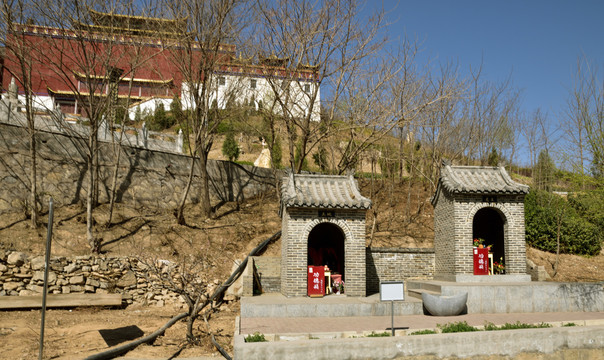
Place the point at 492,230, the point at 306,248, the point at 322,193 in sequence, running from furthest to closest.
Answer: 1. the point at 492,230
2. the point at 322,193
3. the point at 306,248

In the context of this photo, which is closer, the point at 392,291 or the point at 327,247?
the point at 392,291

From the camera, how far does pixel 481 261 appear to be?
14.7m

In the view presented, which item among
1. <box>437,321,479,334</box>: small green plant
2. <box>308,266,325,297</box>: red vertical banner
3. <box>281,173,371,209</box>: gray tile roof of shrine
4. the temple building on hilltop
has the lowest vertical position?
<box>437,321,479,334</box>: small green plant

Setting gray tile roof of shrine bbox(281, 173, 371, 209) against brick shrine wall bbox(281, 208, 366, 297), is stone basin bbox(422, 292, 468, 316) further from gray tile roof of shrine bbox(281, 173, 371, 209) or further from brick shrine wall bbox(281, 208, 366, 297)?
gray tile roof of shrine bbox(281, 173, 371, 209)

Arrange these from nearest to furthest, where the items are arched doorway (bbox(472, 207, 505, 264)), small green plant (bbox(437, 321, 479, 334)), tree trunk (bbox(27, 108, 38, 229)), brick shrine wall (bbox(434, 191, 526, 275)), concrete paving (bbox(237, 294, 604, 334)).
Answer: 1. small green plant (bbox(437, 321, 479, 334))
2. concrete paving (bbox(237, 294, 604, 334))
3. brick shrine wall (bbox(434, 191, 526, 275))
4. arched doorway (bbox(472, 207, 505, 264))
5. tree trunk (bbox(27, 108, 38, 229))

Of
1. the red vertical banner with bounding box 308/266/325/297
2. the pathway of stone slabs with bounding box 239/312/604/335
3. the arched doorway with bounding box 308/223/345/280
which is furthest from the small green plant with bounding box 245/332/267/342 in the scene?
the arched doorway with bounding box 308/223/345/280

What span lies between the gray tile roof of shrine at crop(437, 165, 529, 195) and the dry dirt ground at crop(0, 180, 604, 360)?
537 centimetres

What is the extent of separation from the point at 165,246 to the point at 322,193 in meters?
7.62

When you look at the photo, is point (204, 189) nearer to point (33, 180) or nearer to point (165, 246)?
point (165, 246)

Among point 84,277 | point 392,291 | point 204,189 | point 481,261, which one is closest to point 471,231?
point 481,261

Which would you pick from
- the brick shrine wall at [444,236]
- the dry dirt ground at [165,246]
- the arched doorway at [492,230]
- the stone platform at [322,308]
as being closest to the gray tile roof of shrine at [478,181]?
the brick shrine wall at [444,236]

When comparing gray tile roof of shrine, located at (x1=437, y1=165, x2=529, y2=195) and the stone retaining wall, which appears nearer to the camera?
gray tile roof of shrine, located at (x1=437, y1=165, x2=529, y2=195)

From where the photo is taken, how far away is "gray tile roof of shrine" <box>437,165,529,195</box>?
14.2 m

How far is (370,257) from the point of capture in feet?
49.8
